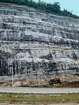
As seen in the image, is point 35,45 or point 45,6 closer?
point 35,45

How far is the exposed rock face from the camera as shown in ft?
131

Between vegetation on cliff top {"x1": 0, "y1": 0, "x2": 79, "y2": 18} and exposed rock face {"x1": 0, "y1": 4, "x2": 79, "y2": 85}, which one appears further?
vegetation on cliff top {"x1": 0, "y1": 0, "x2": 79, "y2": 18}

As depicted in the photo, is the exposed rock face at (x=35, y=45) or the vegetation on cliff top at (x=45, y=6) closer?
the exposed rock face at (x=35, y=45)

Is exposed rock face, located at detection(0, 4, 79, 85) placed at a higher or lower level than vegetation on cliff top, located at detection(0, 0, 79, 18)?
lower

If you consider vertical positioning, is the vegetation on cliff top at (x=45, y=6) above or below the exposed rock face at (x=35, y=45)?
above

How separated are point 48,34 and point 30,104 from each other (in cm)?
3235

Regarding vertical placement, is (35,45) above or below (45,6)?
below

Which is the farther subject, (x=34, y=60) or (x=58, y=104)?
(x=34, y=60)

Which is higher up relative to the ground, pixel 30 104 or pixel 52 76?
pixel 30 104

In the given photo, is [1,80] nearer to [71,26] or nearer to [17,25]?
[17,25]

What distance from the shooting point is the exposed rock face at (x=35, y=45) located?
39.9 meters

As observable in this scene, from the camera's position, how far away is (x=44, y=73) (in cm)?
3981

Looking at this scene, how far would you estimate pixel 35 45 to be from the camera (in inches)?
1769

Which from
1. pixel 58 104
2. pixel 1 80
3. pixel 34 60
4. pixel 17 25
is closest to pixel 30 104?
pixel 58 104
